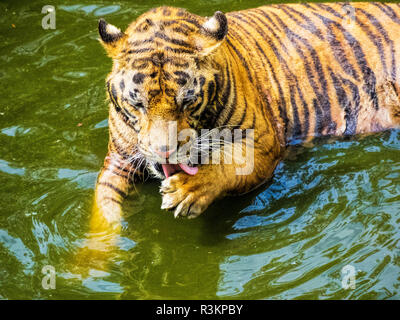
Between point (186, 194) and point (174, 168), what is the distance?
0.29m

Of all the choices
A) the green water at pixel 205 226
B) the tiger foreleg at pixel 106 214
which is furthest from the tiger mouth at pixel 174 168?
the green water at pixel 205 226

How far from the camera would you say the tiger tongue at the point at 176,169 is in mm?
4000

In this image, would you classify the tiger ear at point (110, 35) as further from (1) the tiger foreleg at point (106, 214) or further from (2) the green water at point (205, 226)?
(2) the green water at point (205, 226)

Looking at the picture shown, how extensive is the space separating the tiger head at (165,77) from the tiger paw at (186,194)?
0.27ft

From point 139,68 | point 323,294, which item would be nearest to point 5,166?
point 139,68

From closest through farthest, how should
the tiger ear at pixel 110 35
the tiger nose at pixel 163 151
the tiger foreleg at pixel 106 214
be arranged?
1. the tiger nose at pixel 163 151
2. the tiger ear at pixel 110 35
3. the tiger foreleg at pixel 106 214

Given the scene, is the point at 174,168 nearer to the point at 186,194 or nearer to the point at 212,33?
the point at 186,194

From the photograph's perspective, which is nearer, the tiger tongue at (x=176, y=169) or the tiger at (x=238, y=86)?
the tiger at (x=238, y=86)

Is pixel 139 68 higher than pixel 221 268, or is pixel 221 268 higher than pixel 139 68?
pixel 139 68

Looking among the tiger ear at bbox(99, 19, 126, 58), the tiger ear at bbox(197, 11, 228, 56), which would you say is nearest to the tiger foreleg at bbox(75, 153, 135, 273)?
the tiger ear at bbox(99, 19, 126, 58)

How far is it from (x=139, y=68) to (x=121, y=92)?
0.22 metres

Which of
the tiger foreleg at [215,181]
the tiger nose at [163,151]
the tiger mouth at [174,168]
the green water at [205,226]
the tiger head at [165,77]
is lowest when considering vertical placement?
the green water at [205,226]

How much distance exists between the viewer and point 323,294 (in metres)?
3.70
